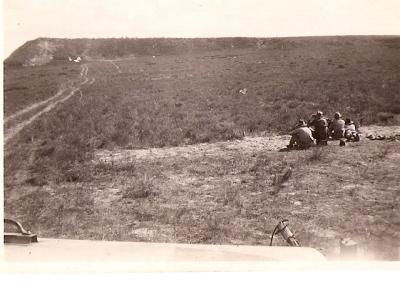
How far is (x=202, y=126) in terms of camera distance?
5.18 meters

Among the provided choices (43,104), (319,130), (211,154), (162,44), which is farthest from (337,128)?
(43,104)

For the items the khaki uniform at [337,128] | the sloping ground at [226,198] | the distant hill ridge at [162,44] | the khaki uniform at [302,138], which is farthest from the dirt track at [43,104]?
the khaki uniform at [337,128]

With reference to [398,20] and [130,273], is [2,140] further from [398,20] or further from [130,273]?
[398,20]

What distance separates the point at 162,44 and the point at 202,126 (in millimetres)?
1007

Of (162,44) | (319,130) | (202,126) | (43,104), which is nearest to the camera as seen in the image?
(43,104)

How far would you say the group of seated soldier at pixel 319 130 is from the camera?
5.18 m

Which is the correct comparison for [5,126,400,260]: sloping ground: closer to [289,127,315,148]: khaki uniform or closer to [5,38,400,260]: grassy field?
[5,38,400,260]: grassy field

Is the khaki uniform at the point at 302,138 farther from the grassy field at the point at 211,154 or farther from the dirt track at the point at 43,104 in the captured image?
the dirt track at the point at 43,104

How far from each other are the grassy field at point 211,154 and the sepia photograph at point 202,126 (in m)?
0.02

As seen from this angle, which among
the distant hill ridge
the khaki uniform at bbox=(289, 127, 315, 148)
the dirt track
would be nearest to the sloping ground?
the khaki uniform at bbox=(289, 127, 315, 148)

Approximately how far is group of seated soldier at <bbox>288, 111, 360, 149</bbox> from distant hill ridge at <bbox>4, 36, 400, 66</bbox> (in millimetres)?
837

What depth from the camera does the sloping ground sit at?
4.59 m

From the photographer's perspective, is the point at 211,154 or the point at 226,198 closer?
the point at 226,198

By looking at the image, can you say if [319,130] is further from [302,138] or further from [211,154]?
[211,154]
